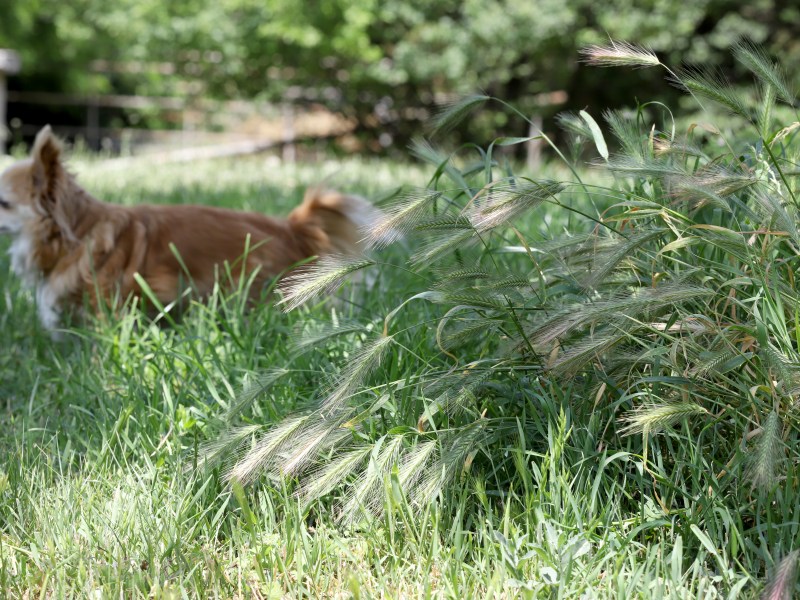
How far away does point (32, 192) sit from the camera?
3945 millimetres

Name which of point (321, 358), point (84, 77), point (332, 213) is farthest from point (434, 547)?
point (84, 77)

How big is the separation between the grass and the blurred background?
9478mm

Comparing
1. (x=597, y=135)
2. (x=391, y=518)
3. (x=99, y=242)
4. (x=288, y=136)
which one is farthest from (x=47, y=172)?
(x=288, y=136)

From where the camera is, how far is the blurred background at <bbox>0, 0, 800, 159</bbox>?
Answer: 43.1 feet

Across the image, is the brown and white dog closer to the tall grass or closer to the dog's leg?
the dog's leg

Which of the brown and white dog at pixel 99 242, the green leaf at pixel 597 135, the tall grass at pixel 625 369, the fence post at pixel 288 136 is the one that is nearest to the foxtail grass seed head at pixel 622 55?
the tall grass at pixel 625 369

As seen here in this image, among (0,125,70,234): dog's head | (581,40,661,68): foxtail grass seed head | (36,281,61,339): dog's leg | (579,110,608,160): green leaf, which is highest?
(581,40,661,68): foxtail grass seed head

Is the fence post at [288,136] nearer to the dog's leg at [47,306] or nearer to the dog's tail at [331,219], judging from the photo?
the dog's tail at [331,219]

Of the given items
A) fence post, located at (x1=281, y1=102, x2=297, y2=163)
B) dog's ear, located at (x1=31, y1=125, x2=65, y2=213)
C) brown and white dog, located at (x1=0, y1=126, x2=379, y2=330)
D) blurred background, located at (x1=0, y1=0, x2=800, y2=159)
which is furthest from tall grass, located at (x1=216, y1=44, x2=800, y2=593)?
fence post, located at (x1=281, y1=102, x2=297, y2=163)

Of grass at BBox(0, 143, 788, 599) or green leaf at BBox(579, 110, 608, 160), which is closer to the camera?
grass at BBox(0, 143, 788, 599)

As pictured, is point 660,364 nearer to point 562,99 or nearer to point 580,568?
point 580,568

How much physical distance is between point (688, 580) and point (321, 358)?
1348mm

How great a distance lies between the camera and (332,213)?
14.6ft

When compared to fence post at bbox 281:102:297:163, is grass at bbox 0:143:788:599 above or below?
above
